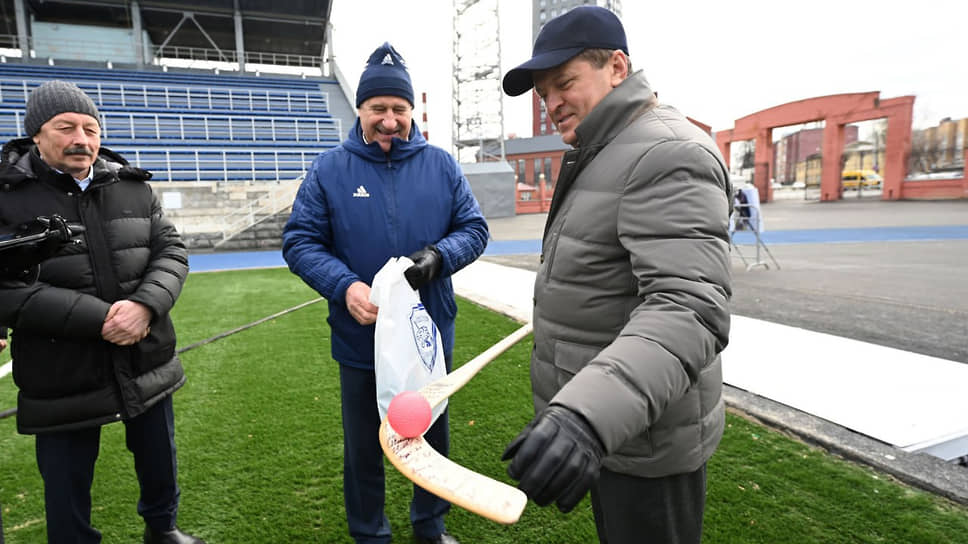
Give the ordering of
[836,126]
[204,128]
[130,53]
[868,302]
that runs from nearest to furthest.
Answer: [868,302] → [204,128] → [130,53] → [836,126]

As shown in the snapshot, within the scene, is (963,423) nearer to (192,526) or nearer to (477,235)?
(477,235)

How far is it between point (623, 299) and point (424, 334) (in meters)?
0.90

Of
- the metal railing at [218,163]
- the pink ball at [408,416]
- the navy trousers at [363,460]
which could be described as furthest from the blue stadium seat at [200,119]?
the pink ball at [408,416]

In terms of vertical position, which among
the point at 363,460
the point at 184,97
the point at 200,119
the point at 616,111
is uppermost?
the point at 184,97

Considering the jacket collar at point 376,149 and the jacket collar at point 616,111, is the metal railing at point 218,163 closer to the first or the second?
the jacket collar at point 376,149

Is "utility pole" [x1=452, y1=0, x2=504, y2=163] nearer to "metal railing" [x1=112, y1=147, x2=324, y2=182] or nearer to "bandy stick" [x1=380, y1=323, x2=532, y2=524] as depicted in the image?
"metal railing" [x1=112, y1=147, x2=324, y2=182]

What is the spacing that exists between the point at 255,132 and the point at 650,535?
20605 mm

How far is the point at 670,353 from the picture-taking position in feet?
2.68

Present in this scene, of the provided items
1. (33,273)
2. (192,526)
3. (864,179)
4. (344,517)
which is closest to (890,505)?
(344,517)

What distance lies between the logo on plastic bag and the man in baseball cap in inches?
21.1

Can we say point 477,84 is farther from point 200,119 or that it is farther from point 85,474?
point 85,474

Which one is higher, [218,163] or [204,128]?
[204,128]

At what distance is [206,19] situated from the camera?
23.4m

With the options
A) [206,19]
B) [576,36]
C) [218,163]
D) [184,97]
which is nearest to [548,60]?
[576,36]
